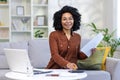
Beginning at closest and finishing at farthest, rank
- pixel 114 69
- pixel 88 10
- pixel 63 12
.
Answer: pixel 63 12, pixel 114 69, pixel 88 10

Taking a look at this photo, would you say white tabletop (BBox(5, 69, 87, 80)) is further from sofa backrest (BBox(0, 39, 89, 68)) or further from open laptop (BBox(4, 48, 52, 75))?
sofa backrest (BBox(0, 39, 89, 68))

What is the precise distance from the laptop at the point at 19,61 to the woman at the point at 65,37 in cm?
56

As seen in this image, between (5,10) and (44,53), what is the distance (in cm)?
212

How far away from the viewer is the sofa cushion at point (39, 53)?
3840 mm

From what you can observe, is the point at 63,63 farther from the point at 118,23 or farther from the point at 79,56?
the point at 118,23

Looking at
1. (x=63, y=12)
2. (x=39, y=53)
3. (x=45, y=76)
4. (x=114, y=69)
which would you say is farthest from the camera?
(x=39, y=53)

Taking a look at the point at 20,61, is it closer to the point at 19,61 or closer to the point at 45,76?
the point at 19,61

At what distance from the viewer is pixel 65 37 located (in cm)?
288

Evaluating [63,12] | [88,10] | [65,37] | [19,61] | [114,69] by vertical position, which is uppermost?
[88,10]

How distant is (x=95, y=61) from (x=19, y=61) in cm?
144

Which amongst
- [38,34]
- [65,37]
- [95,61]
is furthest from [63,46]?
[38,34]

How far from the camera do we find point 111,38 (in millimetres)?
5098

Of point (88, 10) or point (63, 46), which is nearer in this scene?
point (63, 46)

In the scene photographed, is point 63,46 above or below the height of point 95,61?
above
